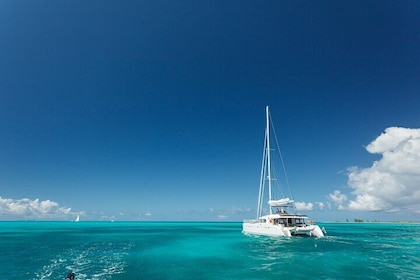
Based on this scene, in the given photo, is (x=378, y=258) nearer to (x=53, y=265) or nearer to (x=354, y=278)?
(x=354, y=278)

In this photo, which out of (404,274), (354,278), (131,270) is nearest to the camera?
(354,278)

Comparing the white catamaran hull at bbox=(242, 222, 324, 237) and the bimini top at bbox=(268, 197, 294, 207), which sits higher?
the bimini top at bbox=(268, 197, 294, 207)

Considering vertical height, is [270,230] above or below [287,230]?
below

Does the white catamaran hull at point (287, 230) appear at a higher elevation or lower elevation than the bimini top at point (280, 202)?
lower

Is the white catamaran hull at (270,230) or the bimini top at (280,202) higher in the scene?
the bimini top at (280,202)

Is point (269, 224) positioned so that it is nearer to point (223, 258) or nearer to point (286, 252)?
point (286, 252)

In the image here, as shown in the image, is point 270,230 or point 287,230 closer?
point 287,230

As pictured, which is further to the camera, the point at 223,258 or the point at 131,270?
the point at 223,258

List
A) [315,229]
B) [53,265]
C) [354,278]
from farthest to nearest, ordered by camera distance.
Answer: [315,229]
[53,265]
[354,278]

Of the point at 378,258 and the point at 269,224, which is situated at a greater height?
the point at 269,224

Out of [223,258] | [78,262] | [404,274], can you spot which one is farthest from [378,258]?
[78,262]

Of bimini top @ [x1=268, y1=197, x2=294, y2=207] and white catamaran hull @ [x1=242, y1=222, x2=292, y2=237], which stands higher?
bimini top @ [x1=268, y1=197, x2=294, y2=207]

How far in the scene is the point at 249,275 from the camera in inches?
851

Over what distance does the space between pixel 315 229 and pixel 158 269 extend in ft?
115
